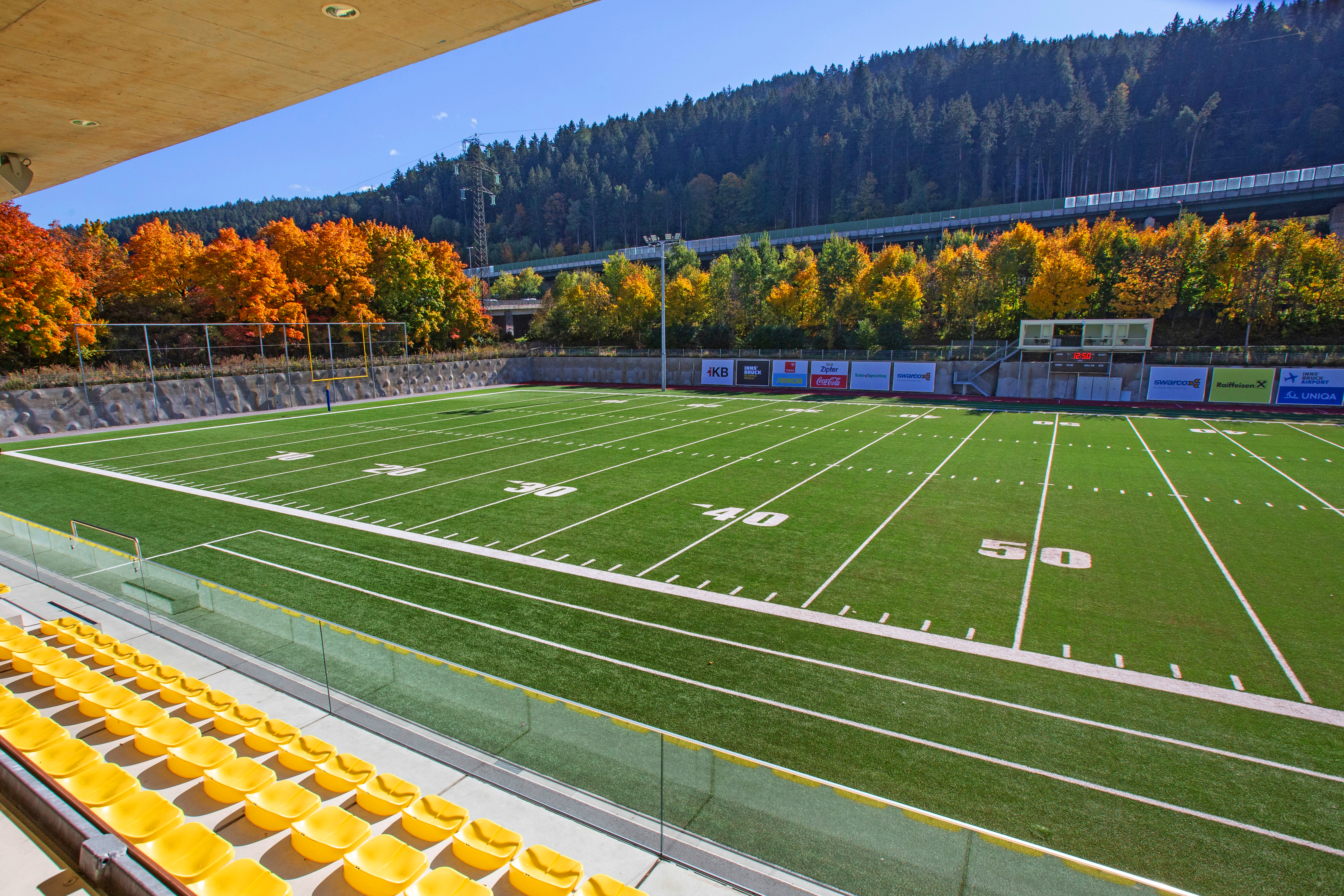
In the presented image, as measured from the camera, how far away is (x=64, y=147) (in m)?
8.23

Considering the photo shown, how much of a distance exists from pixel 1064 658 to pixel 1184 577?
5.00 metres

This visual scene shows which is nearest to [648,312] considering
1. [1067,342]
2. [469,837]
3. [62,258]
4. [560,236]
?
[1067,342]

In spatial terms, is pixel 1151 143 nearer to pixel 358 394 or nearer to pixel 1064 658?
pixel 358 394

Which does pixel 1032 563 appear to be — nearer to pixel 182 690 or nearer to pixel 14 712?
pixel 182 690

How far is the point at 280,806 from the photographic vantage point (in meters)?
5.27

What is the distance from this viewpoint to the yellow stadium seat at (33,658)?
25.0 feet

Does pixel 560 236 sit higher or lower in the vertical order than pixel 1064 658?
higher

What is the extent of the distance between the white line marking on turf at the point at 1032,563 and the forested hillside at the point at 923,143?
10515 centimetres

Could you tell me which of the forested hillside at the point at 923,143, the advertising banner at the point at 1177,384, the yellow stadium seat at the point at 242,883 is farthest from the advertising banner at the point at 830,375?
the forested hillside at the point at 923,143

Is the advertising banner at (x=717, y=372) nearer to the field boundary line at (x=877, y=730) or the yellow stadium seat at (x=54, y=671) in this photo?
the field boundary line at (x=877, y=730)

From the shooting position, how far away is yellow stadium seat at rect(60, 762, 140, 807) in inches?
205

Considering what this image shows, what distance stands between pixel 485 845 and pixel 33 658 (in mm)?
6680

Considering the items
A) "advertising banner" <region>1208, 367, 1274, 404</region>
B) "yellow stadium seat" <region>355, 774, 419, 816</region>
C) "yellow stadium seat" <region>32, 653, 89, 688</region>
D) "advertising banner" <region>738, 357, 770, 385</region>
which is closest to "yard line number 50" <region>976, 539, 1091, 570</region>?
"yellow stadium seat" <region>355, 774, 419, 816</region>

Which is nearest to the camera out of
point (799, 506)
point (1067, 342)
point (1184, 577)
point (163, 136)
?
point (163, 136)
